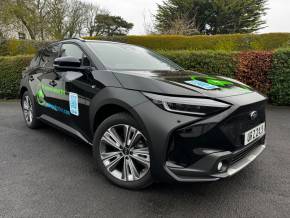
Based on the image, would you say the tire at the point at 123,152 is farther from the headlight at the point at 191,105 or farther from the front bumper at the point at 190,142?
the headlight at the point at 191,105

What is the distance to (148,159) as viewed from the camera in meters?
2.28

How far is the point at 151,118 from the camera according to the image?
211 cm

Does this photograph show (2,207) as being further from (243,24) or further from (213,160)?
(243,24)

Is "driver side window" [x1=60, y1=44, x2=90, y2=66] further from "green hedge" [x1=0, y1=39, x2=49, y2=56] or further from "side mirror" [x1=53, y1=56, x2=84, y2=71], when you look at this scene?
"green hedge" [x1=0, y1=39, x2=49, y2=56]

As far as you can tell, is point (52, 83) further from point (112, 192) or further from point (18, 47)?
point (18, 47)

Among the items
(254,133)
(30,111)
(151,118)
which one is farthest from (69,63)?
(254,133)

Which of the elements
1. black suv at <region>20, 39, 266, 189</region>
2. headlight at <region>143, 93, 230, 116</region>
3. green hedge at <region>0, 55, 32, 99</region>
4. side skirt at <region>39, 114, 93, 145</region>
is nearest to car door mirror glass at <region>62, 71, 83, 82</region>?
black suv at <region>20, 39, 266, 189</region>

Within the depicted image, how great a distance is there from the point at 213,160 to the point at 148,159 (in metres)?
0.59

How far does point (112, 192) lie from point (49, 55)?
2614 mm

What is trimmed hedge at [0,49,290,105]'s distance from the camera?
20.6 feet

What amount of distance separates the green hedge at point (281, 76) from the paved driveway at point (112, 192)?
3.37 metres

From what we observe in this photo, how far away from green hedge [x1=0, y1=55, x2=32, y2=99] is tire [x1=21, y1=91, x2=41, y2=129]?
405 cm

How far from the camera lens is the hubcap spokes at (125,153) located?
234 centimetres

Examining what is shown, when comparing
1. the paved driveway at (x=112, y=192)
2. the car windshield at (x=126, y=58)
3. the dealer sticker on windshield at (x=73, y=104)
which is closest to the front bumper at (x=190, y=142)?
the paved driveway at (x=112, y=192)
